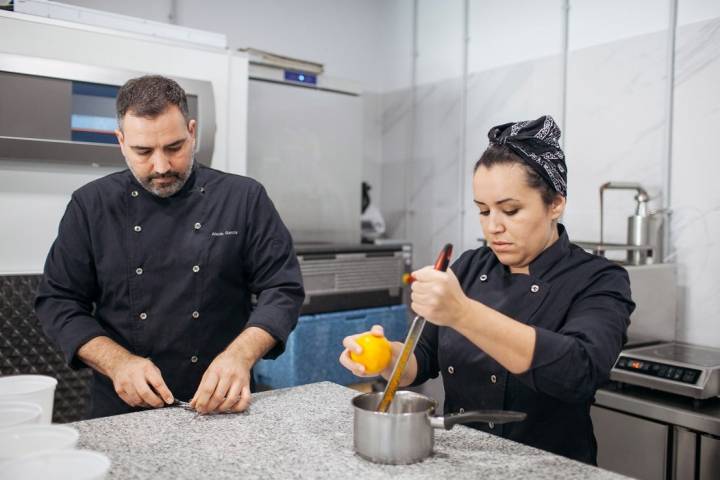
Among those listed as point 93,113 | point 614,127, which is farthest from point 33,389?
point 614,127

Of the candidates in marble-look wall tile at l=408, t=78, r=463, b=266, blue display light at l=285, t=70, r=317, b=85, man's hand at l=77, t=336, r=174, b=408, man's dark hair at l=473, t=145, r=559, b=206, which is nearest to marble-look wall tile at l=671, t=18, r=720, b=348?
marble-look wall tile at l=408, t=78, r=463, b=266

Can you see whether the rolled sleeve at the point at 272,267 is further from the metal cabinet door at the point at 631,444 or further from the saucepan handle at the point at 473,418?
the metal cabinet door at the point at 631,444

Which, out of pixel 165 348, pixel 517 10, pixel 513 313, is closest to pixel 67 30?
pixel 165 348

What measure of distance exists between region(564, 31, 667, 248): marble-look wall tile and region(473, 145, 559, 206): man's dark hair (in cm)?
169

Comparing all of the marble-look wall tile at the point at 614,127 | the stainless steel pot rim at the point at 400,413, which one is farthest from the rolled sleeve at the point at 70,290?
the marble-look wall tile at the point at 614,127

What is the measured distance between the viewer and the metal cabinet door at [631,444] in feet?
7.29

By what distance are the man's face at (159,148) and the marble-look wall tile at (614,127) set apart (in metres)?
2.12

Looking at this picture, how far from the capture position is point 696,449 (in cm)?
212

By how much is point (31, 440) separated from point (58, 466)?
0.12 m

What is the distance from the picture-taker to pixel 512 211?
1484 mm

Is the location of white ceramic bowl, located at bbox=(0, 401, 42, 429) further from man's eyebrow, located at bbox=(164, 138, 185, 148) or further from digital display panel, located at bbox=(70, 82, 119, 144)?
digital display panel, located at bbox=(70, 82, 119, 144)

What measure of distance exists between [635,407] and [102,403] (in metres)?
1.77

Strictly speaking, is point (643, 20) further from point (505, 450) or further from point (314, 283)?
point (505, 450)

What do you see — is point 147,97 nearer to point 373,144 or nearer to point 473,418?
point 473,418
